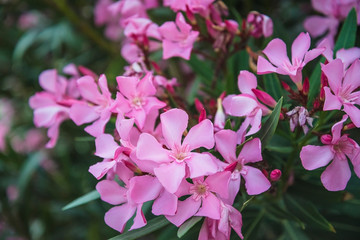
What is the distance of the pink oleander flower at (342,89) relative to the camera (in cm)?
73

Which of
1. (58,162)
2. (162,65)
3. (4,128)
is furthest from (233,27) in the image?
(4,128)

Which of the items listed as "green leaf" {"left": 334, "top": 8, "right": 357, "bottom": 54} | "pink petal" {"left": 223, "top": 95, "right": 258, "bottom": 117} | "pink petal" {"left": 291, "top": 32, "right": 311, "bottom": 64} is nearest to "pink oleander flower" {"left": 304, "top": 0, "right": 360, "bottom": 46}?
"green leaf" {"left": 334, "top": 8, "right": 357, "bottom": 54}

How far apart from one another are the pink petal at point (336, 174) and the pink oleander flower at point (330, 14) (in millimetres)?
462

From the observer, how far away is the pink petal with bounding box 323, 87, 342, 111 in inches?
28.5

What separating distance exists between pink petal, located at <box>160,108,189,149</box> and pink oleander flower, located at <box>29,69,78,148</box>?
1.09 ft

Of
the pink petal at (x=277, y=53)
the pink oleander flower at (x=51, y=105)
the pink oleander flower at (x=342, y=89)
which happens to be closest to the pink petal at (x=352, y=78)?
the pink oleander flower at (x=342, y=89)

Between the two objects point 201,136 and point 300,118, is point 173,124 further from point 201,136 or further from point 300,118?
point 300,118

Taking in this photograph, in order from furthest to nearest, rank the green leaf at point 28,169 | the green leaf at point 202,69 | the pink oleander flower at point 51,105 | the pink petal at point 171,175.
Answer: the green leaf at point 28,169, the green leaf at point 202,69, the pink oleander flower at point 51,105, the pink petal at point 171,175

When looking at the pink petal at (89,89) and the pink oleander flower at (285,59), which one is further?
the pink petal at (89,89)

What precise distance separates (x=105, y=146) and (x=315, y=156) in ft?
1.34

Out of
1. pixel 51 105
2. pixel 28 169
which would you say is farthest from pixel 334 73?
pixel 28 169

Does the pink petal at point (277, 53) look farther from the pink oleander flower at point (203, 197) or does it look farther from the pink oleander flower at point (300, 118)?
the pink oleander flower at point (203, 197)

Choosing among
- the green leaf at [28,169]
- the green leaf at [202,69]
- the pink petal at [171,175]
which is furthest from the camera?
the green leaf at [28,169]

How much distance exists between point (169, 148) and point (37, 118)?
45 cm
